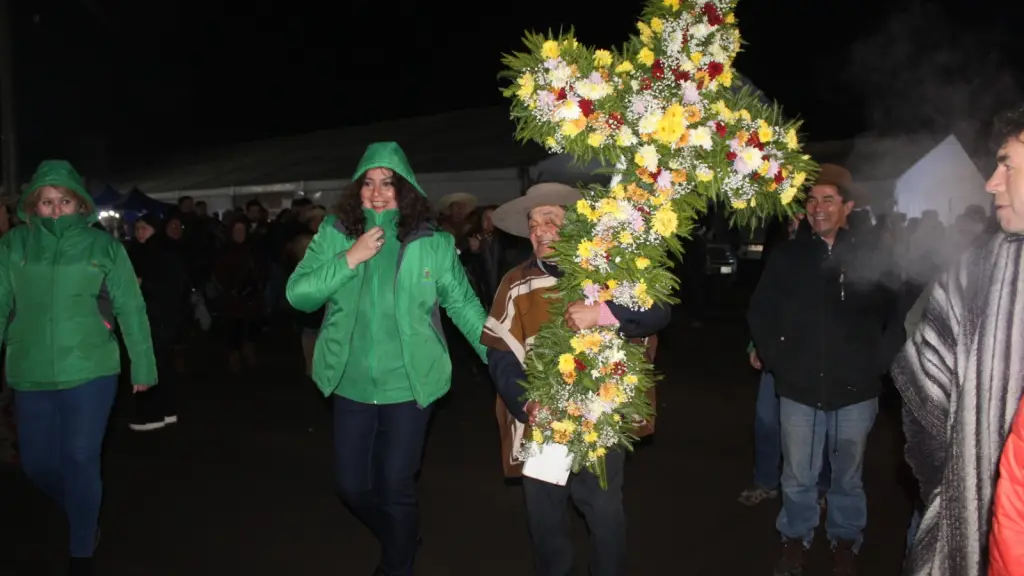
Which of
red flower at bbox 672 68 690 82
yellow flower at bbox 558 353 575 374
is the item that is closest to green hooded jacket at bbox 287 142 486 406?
yellow flower at bbox 558 353 575 374

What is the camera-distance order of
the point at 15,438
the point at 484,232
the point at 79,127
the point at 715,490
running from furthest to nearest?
the point at 79,127 → the point at 484,232 → the point at 15,438 → the point at 715,490

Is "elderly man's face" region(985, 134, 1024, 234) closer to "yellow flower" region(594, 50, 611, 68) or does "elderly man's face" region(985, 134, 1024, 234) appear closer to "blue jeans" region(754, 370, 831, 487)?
"yellow flower" region(594, 50, 611, 68)

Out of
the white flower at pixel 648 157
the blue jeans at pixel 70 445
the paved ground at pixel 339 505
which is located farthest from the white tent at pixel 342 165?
the white flower at pixel 648 157

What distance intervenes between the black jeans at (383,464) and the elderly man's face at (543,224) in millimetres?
998

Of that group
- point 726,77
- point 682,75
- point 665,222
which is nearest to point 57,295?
point 665,222

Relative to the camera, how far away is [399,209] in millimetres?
4625

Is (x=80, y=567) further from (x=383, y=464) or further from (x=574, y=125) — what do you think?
(x=574, y=125)

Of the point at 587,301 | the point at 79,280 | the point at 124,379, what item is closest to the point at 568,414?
the point at 587,301

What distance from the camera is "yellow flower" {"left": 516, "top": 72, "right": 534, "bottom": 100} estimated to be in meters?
3.66

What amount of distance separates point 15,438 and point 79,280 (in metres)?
3.20

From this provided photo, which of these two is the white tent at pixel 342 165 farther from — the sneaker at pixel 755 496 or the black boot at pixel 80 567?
the black boot at pixel 80 567

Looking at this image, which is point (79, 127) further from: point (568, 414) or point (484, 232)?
point (568, 414)

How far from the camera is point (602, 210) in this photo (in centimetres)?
365

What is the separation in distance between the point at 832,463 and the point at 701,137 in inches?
90.3
